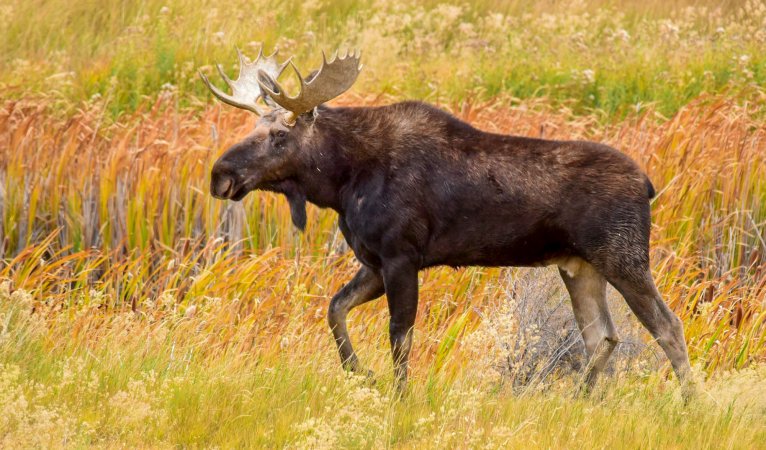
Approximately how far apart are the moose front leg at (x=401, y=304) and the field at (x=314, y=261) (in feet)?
0.54

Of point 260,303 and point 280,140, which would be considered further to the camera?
point 260,303

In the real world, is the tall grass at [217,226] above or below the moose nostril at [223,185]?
below

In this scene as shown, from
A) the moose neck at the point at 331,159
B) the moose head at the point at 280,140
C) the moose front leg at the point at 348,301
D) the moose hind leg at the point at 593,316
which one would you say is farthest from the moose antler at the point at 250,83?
the moose hind leg at the point at 593,316

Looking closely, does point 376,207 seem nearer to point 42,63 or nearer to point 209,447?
Result: point 209,447

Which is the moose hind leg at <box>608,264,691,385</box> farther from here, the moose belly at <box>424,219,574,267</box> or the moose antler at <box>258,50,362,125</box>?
the moose antler at <box>258,50,362,125</box>

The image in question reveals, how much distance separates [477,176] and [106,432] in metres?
2.30

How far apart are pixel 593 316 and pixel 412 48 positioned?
28.6 feet

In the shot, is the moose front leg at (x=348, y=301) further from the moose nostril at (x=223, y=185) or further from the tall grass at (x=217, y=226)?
the tall grass at (x=217, y=226)

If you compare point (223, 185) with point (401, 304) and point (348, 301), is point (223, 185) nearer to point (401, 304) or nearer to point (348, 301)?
point (348, 301)

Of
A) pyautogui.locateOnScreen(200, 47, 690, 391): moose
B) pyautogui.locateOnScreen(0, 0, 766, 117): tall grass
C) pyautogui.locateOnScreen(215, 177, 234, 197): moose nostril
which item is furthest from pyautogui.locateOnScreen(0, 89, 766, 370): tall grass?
pyautogui.locateOnScreen(0, 0, 766, 117): tall grass

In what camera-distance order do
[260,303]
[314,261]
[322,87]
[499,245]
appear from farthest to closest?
[314,261]
[260,303]
[322,87]
[499,245]

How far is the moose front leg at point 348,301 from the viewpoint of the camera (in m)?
6.40

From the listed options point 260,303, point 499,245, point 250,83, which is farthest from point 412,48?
point 499,245

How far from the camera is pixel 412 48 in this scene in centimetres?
1474
